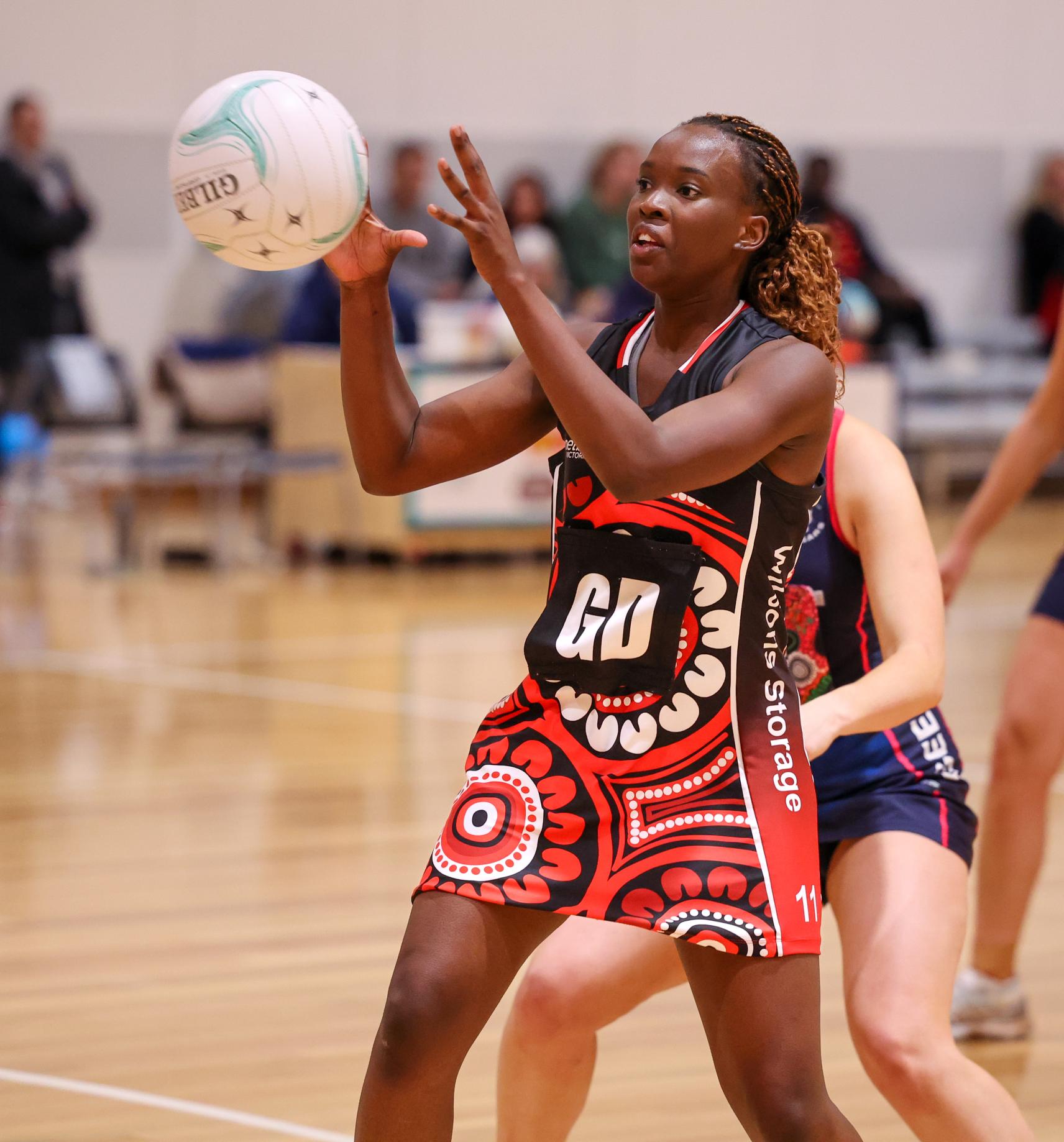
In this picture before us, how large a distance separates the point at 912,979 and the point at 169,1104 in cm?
135

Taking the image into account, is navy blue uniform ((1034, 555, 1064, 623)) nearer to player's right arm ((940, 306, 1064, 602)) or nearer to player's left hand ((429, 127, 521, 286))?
player's right arm ((940, 306, 1064, 602))

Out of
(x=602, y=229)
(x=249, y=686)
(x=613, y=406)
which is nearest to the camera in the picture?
(x=613, y=406)

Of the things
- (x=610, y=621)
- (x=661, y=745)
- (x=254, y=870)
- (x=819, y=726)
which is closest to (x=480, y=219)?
(x=610, y=621)

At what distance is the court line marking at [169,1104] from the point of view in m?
3.19

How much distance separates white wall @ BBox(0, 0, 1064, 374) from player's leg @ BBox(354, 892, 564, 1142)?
1182 cm

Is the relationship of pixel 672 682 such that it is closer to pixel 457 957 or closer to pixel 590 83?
pixel 457 957

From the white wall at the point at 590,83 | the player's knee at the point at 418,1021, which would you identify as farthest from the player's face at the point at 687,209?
the white wall at the point at 590,83

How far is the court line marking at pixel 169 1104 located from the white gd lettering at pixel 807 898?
1.18 meters

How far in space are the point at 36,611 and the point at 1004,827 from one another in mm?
6245

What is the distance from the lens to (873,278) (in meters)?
14.1

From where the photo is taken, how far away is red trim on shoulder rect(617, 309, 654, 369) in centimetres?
236

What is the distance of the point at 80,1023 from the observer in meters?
3.70

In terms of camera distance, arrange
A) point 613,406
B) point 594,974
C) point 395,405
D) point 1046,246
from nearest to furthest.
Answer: point 613,406 → point 395,405 → point 594,974 → point 1046,246

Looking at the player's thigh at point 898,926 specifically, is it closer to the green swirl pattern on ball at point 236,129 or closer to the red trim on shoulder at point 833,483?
the red trim on shoulder at point 833,483
